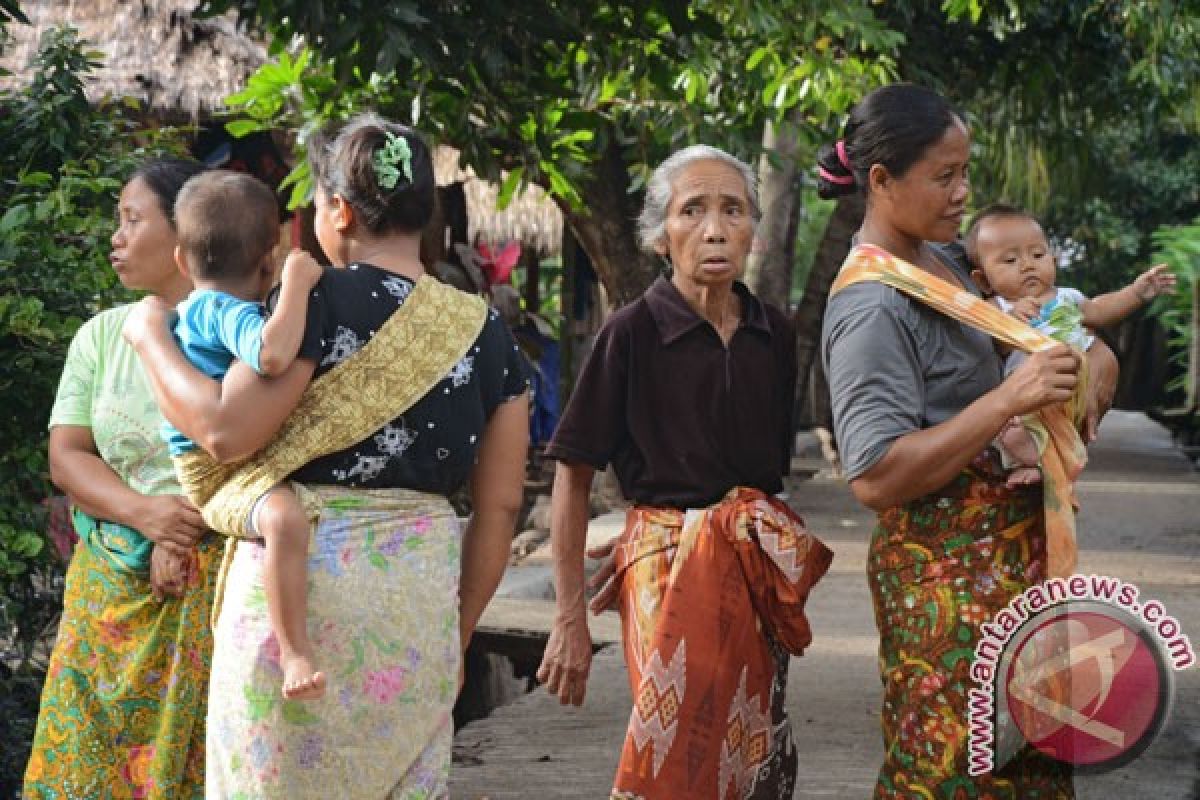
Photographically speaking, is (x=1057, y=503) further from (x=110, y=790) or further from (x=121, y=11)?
(x=121, y=11)

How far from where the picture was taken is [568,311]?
1691cm

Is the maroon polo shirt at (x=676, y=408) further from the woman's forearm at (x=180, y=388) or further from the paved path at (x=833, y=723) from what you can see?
the paved path at (x=833, y=723)

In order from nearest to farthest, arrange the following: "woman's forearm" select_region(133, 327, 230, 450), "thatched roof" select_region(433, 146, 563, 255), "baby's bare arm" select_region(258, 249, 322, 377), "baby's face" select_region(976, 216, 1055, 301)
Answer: "baby's bare arm" select_region(258, 249, 322, 377), "woman's forearm" select_region(133, 327, 230, 450), "baby's face" select_region(976, 216, 1055, 301), "thatched roof" select_region(433, 146, 563, 255)

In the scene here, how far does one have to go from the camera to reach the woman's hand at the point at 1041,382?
3.19 metres

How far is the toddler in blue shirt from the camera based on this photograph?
309 centimetres

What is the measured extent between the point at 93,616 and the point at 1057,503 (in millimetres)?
1999

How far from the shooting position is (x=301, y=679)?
3.08 m

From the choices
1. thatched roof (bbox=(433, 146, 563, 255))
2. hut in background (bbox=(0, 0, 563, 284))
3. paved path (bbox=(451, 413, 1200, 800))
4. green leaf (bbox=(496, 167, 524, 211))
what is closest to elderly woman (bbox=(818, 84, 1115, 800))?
paved path (bbox=(451, 413, 1200, 800))

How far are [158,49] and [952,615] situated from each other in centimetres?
1023

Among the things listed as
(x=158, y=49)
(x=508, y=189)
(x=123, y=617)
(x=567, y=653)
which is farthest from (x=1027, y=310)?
(x=158, y=49)

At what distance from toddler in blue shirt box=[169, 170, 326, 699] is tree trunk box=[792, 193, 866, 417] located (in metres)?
9.50

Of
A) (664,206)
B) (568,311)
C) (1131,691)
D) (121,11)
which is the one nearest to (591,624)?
(664,206)

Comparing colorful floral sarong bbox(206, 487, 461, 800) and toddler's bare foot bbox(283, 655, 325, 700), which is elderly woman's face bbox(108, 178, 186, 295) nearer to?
colorful floral sarong bbox(206, 487, 461, 800)

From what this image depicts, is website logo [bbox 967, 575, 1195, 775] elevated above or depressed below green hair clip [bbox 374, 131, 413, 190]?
below
